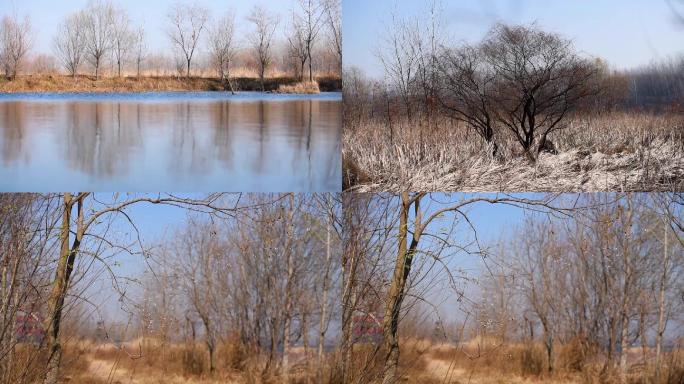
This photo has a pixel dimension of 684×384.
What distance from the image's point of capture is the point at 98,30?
5996 millimetres

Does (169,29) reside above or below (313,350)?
above

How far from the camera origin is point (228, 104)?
19.5 ft

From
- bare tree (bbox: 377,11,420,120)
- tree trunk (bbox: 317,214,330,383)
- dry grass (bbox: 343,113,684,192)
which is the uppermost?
bare tree (bbox: 377,11,420,120)

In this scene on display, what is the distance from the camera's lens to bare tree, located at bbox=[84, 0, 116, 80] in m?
5.86

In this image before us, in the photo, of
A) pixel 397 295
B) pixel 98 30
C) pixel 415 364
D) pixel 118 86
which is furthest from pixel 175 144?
pixel 415 364

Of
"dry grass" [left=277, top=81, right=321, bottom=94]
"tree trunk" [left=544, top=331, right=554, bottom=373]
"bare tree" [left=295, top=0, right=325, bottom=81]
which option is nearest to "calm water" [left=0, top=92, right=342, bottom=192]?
"dry grass" [left=277, top=81, right=321, bottom=94]

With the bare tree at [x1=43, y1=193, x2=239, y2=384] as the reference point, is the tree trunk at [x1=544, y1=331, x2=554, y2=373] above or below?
below

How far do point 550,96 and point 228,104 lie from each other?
7.85 ft

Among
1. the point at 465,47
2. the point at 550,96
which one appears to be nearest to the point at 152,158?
the point at 465,47

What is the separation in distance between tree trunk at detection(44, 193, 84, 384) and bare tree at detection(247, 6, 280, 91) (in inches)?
66.1

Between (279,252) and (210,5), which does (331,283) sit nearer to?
(279,252)

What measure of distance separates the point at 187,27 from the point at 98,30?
69cm

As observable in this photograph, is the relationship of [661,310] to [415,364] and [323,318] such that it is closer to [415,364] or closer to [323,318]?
[415,364]

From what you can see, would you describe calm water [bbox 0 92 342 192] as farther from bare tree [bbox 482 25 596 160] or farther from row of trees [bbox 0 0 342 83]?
bare tree [bbox 482 25 596 160]
